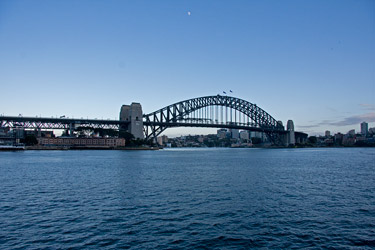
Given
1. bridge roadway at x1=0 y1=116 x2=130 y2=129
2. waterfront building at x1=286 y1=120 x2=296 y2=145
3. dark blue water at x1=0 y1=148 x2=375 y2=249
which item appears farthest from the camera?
waterfront building at x1=286 y1=120 x2=296 y2=145

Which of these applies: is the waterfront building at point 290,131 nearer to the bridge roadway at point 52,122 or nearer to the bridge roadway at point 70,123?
the bridge roadway at point 70,123

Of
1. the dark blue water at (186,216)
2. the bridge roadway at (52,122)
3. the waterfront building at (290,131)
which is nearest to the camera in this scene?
the dark blue water at (186,216)

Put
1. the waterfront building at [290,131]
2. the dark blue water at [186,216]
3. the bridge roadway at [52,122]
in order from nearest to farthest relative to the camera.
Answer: the dark blue water at [186,216]
the bridge roadway at [52,122]
the waterfront building at [290,131]

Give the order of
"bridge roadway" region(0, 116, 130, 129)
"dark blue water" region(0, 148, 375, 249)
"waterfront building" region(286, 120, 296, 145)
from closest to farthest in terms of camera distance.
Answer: "dark blue water" region(0, 148, 375, 249) < "bridge roadway" region(0, 116, 130, 129) < "waterfront building" region(286, 120, 296, 145)

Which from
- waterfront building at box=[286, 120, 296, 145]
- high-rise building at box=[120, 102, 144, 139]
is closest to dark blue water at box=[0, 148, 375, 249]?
high-rise building at box=[120, 102, 144, 139]

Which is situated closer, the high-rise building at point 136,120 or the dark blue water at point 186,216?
the dark blue water at point 186,216

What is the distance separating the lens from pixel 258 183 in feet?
69.3

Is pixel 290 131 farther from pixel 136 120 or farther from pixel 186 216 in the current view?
pixel 186 216

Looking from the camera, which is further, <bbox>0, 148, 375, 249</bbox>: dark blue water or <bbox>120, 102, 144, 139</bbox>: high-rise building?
<bbox>120, 102, 144, 139</bbox>: high-rise building

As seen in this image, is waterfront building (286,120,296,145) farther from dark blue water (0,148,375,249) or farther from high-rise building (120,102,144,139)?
dark blue water (0,148,375,249)

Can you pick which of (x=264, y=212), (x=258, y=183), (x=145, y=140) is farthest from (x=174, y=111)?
(x=264, y=212)

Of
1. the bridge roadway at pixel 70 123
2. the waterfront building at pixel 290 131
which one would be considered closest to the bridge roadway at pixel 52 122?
the bridge roadway at pixel 70 123

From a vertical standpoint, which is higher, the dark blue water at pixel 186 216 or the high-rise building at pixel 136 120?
the high-rise building at pixel 136 120

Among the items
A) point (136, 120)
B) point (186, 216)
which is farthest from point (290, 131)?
point (186, 216)
